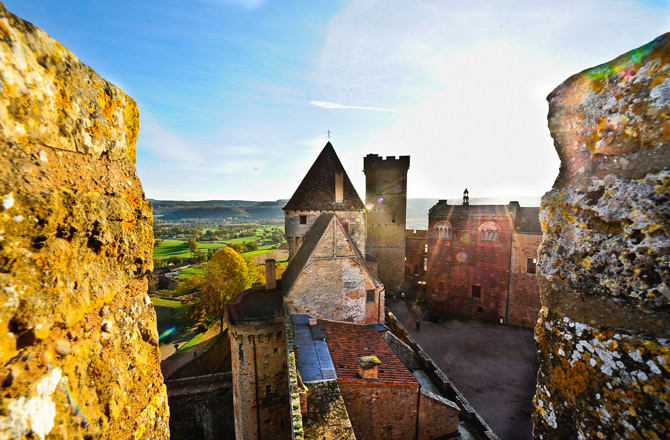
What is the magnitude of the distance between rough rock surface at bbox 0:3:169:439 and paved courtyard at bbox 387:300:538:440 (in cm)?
1931

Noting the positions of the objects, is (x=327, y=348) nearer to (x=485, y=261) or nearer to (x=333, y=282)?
(x=333, y=282)

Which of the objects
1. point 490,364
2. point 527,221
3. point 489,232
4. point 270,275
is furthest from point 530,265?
point 270,275

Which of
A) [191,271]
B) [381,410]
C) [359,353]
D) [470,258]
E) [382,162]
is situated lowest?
[191,271]

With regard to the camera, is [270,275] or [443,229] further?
[443,229]

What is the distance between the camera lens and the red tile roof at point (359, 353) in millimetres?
10570

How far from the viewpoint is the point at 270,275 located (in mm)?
19984

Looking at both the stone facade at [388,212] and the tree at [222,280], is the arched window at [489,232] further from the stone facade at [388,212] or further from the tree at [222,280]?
the tree at [222,280]

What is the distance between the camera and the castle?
33.6 feet

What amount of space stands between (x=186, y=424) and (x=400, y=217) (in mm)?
27427

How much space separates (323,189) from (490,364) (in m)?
18.1

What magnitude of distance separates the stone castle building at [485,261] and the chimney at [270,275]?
58.2 ft

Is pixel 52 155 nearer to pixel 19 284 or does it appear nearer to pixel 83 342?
pixel 19 284

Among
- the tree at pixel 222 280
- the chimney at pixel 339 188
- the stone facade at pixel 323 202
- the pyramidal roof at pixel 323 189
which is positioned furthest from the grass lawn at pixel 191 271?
the chimney at pixel 339 188

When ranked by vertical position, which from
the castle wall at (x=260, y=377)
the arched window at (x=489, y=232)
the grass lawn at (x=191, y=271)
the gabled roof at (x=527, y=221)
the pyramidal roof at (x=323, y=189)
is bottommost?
the grass lawn at (x=191, y=271)
